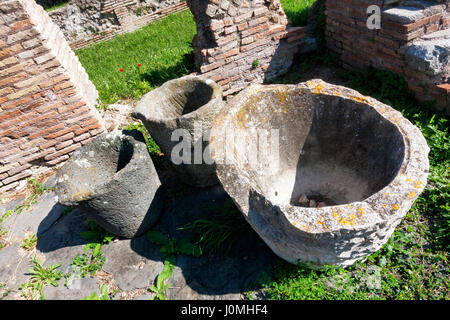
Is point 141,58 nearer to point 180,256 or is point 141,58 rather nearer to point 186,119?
point 186,119

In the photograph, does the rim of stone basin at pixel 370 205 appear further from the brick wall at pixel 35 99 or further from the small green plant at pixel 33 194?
the small green plant at pixel 33 194

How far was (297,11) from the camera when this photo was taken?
589cm

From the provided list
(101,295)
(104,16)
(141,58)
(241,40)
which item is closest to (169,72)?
(141,58)

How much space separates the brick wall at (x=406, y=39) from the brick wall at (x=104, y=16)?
611 cm

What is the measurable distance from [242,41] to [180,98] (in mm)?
1350

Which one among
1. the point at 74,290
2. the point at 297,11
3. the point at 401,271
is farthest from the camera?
the point at 297,11

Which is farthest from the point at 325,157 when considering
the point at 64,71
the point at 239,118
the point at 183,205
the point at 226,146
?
the point at 64,71

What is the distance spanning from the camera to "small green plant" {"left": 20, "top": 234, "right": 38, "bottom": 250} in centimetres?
318

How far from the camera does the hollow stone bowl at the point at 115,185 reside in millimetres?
2573

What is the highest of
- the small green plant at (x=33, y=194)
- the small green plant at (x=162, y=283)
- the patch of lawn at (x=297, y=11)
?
the patch of lawn at (x=297, y=11)

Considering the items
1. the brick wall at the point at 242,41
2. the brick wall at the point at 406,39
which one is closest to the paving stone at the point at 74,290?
the brick wall at the point at 242,41

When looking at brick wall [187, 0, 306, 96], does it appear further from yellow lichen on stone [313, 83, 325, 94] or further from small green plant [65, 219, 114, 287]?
small green plant [65, 219, 114, 287]

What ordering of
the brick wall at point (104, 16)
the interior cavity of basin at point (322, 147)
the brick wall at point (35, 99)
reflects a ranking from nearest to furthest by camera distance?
1. the interior cavity of basin at point (322, 147)
2. the brick wall at point (35, 99)
3. the brick wall at point (104, 16)

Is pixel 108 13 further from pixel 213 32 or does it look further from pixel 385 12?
pixel 385 12
